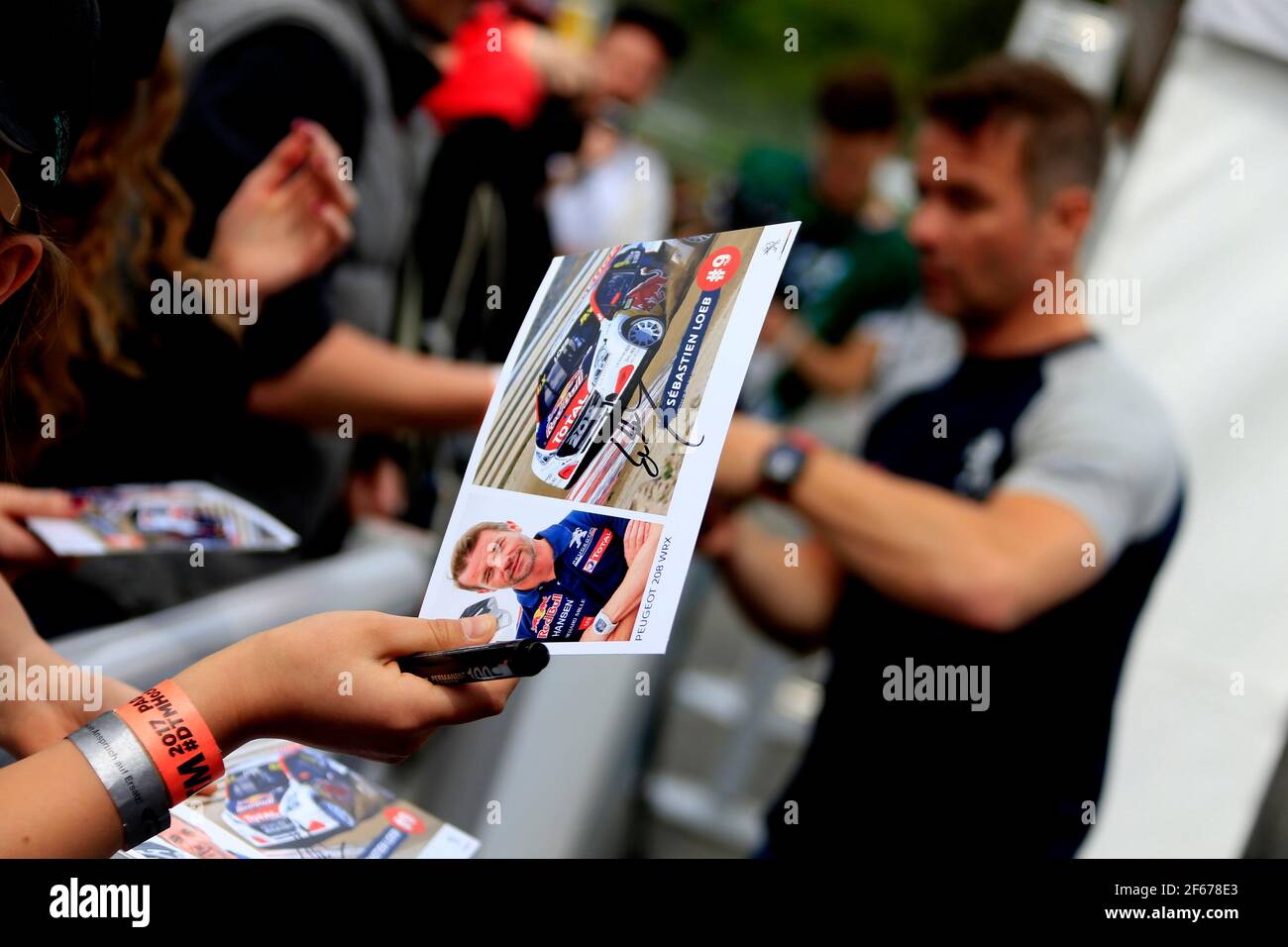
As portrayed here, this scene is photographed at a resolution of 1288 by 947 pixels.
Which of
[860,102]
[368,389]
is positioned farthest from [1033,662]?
[860,102]

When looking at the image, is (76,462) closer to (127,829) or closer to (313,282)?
(313,282)

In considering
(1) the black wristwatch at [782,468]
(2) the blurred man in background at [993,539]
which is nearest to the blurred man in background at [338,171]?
(1) the black wristwatch at [782,468]

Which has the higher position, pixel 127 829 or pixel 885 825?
pixel 127 829

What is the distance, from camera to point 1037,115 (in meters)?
2.11

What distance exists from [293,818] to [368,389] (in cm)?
90

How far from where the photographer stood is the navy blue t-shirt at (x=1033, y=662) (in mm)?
1817

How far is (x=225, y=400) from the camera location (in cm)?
156

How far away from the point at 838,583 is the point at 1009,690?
0.48 meters

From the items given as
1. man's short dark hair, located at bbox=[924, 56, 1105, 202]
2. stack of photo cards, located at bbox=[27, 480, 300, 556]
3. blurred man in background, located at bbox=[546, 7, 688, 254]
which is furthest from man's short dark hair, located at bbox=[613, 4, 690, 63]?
stack of photo cards, located at bbox=[27, 480, 300, 556]

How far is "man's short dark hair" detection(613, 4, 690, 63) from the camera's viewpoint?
4934mm

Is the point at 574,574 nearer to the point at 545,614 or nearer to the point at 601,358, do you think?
the point at 545,614

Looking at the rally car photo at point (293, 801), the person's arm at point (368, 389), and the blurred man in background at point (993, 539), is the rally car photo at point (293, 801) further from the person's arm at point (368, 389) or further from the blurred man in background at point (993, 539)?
the blurred man in background at point (993, 539)

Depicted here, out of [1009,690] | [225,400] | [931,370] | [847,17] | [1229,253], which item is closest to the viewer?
[225,400]
